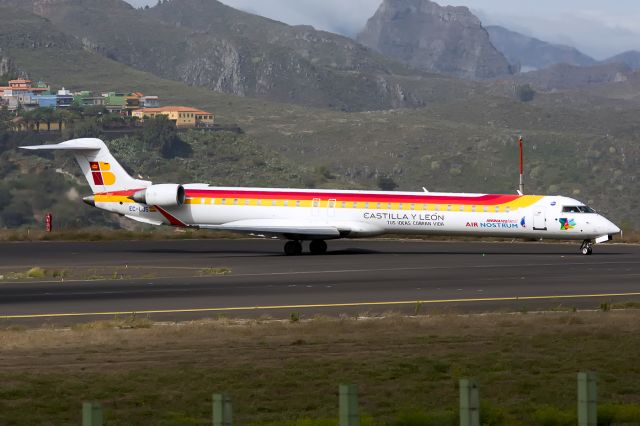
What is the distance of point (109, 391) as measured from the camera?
16.8 meters

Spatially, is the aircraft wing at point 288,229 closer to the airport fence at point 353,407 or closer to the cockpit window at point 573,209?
the cockpit window at point 573,209

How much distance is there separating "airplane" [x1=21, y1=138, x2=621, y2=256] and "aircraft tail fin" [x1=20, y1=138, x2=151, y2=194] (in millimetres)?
40

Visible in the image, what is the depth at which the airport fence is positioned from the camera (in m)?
9.45

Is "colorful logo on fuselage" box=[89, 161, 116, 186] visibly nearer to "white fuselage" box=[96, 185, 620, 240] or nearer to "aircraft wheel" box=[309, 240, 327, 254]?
"white fuselage" box=[96, 185, 620, 240]

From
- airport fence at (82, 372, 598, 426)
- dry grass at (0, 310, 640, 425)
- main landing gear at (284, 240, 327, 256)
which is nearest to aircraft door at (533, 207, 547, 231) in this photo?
main landing gear at (284, 240, 327, 256)

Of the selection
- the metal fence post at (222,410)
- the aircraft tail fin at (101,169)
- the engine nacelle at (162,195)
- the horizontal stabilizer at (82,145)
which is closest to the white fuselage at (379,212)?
the engine nacelle at (162,195)

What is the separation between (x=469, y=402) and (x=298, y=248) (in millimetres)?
36938

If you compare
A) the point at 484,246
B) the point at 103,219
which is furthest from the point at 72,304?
the point at 103,219

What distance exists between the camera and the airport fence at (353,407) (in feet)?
31.0

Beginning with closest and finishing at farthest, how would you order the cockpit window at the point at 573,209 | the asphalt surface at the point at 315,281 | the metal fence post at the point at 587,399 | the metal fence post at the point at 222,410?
the metal fence post at the point at 222,410 → the metal fence post at the point at 587,399 → the asphalt surface at the point at 315,281 → the cockpit window at the point at 573,209

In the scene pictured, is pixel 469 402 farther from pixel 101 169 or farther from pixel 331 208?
pixel 101 169

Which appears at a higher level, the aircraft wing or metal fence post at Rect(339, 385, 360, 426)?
the aircraft wing

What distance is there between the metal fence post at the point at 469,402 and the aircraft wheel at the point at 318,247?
3750cm

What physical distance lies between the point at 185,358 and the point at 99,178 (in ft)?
104
